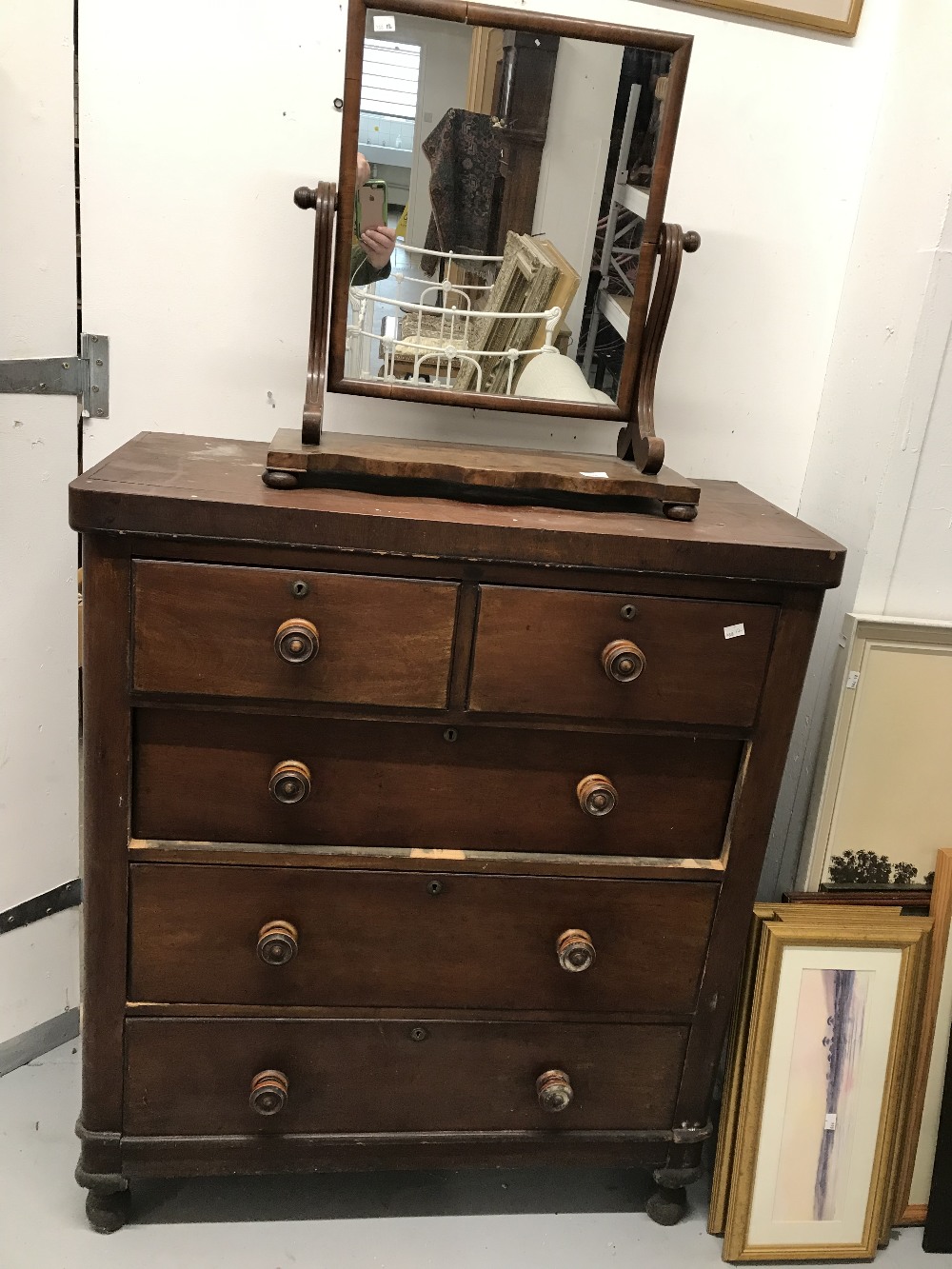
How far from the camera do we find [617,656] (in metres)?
1.34

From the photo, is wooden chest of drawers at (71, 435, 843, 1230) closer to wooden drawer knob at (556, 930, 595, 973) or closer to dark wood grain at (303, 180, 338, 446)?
wooden drawer knob at (556, 930, 595, 973)

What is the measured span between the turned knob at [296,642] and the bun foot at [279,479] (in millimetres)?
191

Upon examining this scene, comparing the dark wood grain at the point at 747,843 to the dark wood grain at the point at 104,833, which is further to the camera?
the dark wood grain at the point at 747,843

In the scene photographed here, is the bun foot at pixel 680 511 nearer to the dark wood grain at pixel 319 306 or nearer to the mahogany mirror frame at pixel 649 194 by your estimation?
the mahogany mirror frame at pixel 649 194

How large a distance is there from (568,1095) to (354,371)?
115 centimetres

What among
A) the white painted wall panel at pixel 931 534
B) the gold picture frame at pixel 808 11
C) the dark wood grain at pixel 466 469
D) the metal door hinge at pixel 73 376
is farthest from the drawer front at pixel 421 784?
the gold picture frame at pixel 808 11

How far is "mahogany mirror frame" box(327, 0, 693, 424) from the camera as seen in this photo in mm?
1423

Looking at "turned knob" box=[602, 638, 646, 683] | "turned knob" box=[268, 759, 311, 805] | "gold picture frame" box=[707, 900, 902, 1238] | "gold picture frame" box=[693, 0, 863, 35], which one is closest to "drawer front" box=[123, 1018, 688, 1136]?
"gold picture frame" box=[707, 900, 902, 1238]

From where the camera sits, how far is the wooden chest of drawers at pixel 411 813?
1295 millimetres

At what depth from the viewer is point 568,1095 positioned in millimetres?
1531

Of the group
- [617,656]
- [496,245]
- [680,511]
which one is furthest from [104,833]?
[496,245]

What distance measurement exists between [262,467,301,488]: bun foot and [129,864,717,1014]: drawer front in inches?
20.9

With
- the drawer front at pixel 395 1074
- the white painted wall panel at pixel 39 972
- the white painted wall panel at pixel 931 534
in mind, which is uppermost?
the white painted wall panel at pixel 931 534

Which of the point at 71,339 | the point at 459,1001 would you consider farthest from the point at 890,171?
the point at 459,1001
